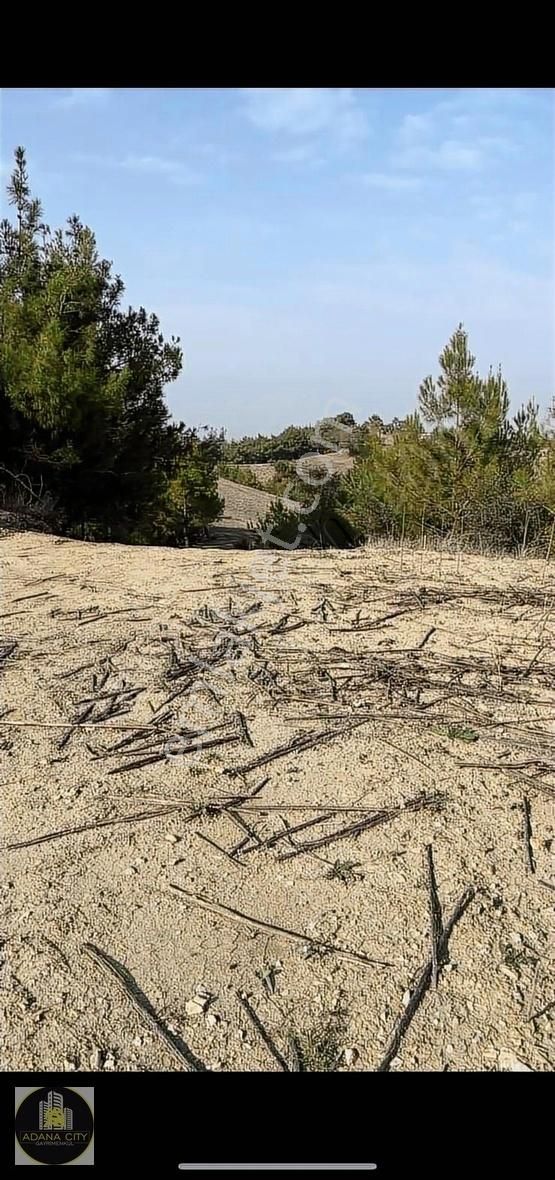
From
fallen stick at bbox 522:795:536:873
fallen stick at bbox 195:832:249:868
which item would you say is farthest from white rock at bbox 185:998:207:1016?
fallen stick at bbox 522:795:536:873

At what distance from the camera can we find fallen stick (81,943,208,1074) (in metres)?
1.33

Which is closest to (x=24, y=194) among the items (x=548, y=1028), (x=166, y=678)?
(x=166, y=678)

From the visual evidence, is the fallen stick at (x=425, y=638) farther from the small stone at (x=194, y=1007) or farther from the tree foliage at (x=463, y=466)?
the tree foliage at (x=463, y=466)

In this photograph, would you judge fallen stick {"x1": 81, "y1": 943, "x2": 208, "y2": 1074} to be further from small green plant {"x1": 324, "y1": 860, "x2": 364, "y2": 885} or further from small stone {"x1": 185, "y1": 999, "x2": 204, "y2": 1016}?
small green plant {"x1": 324, "y1": 860, "x2": 364, "y2": 885}

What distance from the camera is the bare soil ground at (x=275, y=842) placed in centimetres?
142

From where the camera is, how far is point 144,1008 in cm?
145

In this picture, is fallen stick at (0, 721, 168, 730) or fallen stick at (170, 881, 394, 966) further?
fallen stick at (0, 721, 168, 730)

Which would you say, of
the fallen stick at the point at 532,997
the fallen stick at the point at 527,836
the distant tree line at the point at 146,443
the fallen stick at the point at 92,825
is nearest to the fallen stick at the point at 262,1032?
the fallen stick at the point at 532,997

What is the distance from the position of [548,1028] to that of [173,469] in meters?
11.8

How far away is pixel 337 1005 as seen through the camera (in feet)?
4.81
